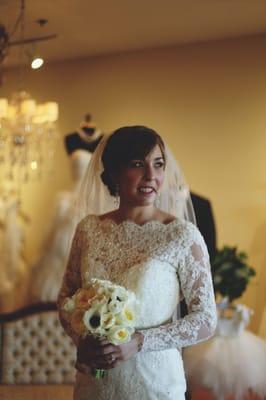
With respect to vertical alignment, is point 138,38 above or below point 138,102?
above

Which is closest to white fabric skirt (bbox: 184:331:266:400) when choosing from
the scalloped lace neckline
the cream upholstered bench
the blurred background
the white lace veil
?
the blurred background

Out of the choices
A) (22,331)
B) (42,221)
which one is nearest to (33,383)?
(22,331)

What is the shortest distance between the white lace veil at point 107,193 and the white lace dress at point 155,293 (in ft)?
1.08

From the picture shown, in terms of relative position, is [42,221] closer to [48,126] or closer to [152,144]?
[48,126]

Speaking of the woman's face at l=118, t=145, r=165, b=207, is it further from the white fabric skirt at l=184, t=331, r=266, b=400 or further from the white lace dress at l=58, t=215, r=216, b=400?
the white fabric skirt at l=184, t=331, r=266, b=400

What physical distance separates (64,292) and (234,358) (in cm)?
192

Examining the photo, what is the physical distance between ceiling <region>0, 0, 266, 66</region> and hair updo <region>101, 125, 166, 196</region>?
2.08 metres

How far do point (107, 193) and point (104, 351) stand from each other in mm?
724

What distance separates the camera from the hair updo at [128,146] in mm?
1776

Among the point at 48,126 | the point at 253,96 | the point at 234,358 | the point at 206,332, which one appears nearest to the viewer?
the point at 206,332

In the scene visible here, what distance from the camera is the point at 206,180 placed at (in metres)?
4.61

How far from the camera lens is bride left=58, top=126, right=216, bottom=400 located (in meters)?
1.67

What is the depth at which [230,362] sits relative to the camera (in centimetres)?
351

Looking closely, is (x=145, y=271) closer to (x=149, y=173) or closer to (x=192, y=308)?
(x=192, y=308)
